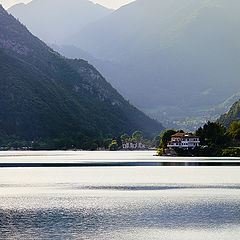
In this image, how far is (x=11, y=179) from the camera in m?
125

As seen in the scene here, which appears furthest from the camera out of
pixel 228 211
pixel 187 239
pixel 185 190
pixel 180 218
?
pixel 185 190

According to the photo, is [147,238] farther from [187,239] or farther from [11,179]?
[11,179]

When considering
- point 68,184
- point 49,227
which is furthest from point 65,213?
point 68,184

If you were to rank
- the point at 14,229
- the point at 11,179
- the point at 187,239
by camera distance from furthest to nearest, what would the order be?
the point at 11,179, the point at 14,229, the point at 187,239

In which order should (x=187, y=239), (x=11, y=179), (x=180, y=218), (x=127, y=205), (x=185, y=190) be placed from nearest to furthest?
(x=187, y=239)
(x=180, y=218)
(x=127, y=205)
(x=185, y=190)
(x=11, y=179)

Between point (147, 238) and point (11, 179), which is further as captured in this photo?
point (11, 179)

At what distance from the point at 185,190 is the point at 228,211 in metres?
26.7

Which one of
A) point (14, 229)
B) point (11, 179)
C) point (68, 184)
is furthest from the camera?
point (11, 179)

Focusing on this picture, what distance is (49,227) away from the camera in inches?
2477

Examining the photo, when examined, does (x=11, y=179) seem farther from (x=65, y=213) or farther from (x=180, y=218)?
(x=180, y=218)

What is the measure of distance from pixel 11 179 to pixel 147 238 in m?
72.1

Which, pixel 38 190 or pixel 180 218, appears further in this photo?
pixel 38 190

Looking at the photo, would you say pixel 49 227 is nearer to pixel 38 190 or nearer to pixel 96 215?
pixel 96 215

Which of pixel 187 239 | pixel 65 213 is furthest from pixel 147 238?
pixel 65 213
